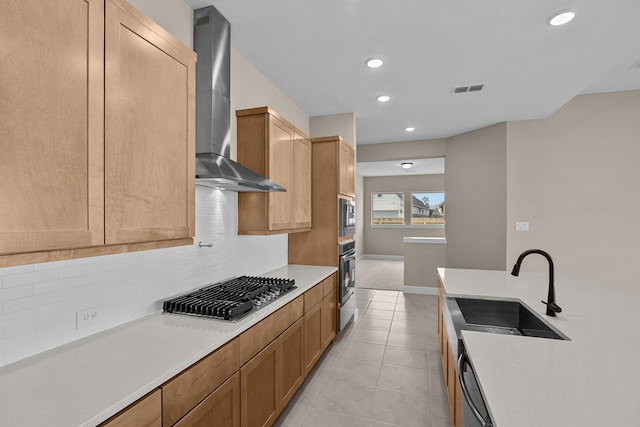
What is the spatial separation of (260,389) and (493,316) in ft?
5.46

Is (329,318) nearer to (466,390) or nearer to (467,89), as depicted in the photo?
(466,390)

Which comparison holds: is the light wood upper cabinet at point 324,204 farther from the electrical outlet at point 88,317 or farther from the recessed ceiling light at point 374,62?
the electrical outlet at point 88,317

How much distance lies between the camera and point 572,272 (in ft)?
13.6

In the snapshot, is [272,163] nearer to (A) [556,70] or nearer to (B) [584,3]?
(B) [584,3]

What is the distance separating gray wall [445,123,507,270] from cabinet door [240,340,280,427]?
13.1ft

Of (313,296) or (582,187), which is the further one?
(582,187)

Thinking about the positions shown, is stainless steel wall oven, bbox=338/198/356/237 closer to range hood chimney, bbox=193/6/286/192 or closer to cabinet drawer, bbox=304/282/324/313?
cabinet drawer, bbox=304/282/324/313

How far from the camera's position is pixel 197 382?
129cm

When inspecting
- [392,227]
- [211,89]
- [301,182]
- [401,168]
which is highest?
[401,168]

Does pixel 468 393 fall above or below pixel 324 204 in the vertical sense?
below

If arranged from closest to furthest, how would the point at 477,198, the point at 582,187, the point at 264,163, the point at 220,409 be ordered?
the point at 220,409, the point at 264,163, the point at 582,187, the point at 477,198

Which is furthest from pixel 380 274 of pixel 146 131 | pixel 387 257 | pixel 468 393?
pixel 146 131

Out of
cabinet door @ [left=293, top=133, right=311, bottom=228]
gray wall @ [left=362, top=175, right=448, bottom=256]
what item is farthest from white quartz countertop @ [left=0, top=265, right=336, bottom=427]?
gray wall @ [left=362, top=175, right=448, bottom=256]

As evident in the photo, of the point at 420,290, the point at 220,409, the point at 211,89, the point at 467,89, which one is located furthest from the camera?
the point at 420,290
